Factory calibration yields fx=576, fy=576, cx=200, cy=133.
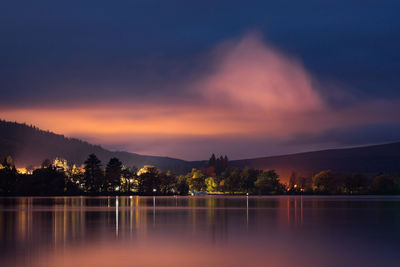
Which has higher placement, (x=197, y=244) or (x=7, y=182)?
(x=7, y=182)

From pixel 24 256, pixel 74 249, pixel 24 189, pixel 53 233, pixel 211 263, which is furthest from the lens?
pixel 24 189

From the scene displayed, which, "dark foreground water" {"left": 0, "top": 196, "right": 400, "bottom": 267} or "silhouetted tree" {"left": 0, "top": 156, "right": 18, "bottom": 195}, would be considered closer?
"dark foreground water" {"left": 0, "top": 196, "right": 400, "bottom": 267}

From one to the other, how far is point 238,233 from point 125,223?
13303mm

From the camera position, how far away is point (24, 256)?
28.1 m

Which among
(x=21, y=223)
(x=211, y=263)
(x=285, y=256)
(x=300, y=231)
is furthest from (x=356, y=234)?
(x=21, y=223)

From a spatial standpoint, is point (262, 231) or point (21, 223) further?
point (21, 223)

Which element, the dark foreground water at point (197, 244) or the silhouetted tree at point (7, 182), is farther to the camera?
the silhouetted tree at point (7, 182)

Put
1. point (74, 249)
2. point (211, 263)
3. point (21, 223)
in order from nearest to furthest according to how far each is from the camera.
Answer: point (211, 263), point (74, 249), point (21, 223)

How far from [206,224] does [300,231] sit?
9359mm

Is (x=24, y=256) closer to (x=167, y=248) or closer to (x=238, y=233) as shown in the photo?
(x=167, y=248)

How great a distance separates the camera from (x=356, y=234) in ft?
133

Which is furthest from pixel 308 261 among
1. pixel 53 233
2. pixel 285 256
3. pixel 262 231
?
pixel 53 233

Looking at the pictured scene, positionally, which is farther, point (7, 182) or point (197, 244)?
point (7, 182)

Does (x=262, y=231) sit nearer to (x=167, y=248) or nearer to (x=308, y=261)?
(x=167, y=248)
